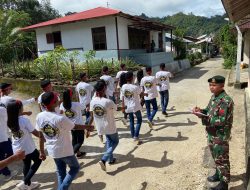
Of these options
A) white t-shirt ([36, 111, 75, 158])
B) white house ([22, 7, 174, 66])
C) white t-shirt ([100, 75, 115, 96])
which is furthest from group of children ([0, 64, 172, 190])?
white house ([22, 7, 174, 66])

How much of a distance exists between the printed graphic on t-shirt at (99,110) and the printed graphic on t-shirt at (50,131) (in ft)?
4.15

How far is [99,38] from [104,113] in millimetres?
12858

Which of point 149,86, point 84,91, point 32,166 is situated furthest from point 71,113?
point 149,86

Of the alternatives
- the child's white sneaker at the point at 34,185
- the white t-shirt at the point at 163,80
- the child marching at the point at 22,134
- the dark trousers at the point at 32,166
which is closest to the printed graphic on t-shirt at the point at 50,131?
the child marching at the point at 22,134

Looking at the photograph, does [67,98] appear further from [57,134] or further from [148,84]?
[148,84]

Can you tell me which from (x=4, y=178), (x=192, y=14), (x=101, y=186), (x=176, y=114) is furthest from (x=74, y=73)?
(x=192, y=14)

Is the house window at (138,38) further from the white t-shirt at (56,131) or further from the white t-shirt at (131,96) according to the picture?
the white t-shirt at (56,131)

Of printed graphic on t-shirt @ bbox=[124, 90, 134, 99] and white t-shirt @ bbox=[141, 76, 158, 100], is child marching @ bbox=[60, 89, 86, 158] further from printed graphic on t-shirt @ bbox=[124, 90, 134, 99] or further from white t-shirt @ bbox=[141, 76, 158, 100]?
white t-shirt @ bbox=[141, 76, 158, 100]

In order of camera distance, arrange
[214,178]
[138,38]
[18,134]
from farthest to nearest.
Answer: [138,38] < [18,134] < [214,178]

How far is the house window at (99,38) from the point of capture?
667 inches

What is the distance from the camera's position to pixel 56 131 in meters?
3.92

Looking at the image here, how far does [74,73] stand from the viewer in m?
11.2

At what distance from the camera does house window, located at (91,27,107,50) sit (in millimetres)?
16938

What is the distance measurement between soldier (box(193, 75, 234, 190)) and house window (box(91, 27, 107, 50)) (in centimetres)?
1382
